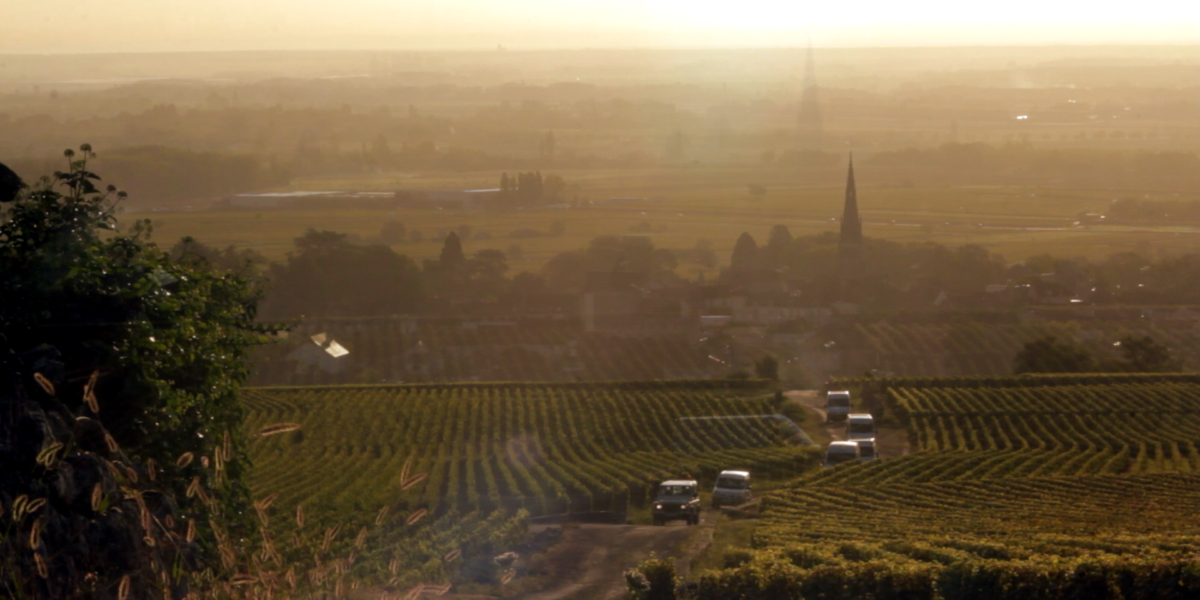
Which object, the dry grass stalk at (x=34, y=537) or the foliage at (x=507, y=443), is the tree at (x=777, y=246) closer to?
the foliage at (x=507, y=443)

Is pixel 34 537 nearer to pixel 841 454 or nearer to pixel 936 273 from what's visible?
pixel 841 454

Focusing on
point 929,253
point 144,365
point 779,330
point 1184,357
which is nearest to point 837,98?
point 929,253

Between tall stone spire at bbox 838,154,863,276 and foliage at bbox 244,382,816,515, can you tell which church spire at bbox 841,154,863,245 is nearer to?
tall stone spire at bbox 838,154,863,276

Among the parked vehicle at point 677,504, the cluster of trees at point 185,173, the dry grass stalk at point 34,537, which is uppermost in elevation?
the cluster of trees at point 185,173

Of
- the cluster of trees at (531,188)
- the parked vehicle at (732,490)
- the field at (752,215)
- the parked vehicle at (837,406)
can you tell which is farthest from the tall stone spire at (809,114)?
the parked vehicle at (732,490)

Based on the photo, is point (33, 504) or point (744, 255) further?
point (744, 255)

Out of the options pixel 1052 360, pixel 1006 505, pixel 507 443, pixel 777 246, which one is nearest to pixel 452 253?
pixel 777 246
